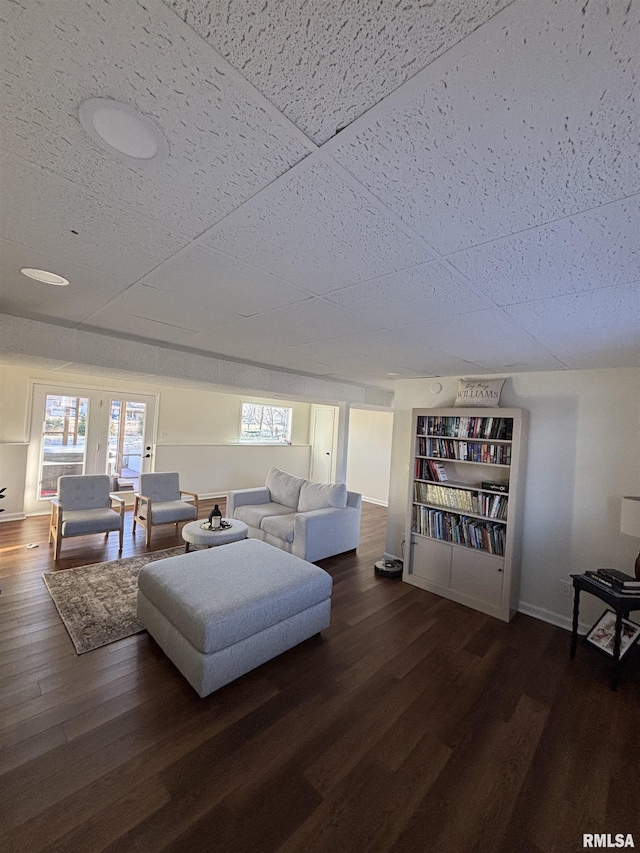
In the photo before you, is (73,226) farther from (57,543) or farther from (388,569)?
(388,569)

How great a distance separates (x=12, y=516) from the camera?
4895 millimetres

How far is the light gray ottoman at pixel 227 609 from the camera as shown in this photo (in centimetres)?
202

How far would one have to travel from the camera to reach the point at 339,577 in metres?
3.78

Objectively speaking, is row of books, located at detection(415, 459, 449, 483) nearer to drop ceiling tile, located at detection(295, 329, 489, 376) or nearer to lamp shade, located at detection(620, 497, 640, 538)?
drop ceiling tile, located at detection(295, 329, 489, 376)

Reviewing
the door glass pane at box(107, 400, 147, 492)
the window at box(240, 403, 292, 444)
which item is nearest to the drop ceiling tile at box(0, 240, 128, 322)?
the door glass pane at box(107, 400, 147, 492)

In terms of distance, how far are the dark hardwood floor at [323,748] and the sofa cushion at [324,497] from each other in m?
1.74

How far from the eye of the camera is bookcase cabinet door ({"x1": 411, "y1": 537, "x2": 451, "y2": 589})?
3.49 metres

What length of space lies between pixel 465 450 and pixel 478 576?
119cm

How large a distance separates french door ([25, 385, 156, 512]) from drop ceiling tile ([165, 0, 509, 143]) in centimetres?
597

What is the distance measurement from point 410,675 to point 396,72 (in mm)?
2873

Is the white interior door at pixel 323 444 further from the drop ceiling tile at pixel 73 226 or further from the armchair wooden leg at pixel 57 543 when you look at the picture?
the drop ceiling tile at pixel 73 226

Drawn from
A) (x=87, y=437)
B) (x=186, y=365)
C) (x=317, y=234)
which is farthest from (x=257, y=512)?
(x=317, y=234)

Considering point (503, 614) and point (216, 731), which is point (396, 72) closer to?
point (216, 731)

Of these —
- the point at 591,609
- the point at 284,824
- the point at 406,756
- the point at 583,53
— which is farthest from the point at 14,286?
the point at 591,609
